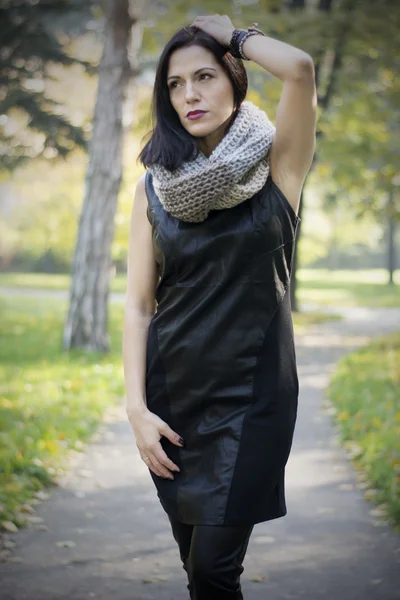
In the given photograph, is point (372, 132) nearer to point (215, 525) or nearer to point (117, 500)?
point (117, 500)

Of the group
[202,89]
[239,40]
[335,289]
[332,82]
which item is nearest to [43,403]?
[202,89]

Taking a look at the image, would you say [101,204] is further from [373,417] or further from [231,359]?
[231,359]

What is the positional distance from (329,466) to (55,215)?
25249 mm

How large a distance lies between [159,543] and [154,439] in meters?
2.45

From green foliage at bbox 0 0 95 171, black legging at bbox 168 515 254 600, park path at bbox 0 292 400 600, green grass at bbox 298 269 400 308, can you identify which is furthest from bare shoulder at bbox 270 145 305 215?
green grass at bbox 298 269 400 308

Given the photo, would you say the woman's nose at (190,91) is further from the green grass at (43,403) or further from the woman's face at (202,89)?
the green grass at (43,403)

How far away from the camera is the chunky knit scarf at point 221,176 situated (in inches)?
93.4

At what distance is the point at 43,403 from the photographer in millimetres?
8008

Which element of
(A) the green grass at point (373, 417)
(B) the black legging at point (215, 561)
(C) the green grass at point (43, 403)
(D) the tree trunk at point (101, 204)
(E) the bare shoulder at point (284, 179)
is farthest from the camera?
(D) the tree trunk at point (101, 204)

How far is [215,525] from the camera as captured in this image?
7.87 ft

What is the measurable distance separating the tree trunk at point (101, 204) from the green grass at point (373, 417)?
3.53 meters

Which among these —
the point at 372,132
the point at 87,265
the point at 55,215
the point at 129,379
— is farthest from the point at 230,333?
the point at 55,215

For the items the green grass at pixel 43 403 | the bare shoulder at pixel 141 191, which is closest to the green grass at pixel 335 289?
the green grass at pixel 43 403

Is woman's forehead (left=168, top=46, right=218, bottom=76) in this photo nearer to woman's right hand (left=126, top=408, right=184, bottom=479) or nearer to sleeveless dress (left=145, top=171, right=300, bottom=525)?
sleeveless dress (left=145, top=171, right=300, bottom=525)
